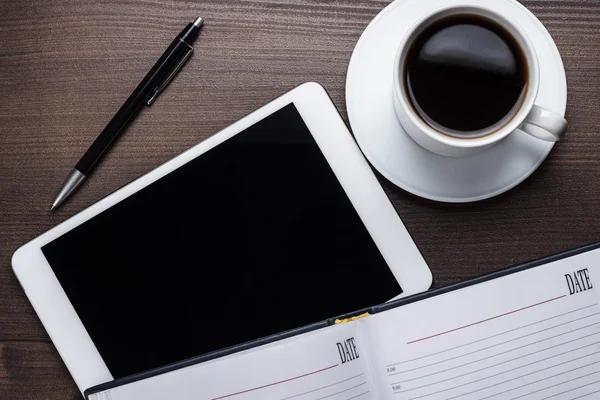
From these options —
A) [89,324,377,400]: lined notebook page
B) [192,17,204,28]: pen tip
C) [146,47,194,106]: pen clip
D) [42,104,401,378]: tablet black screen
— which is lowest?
[89,324,377,400]: lined notebook page

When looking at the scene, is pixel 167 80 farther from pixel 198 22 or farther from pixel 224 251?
pixel 224 251

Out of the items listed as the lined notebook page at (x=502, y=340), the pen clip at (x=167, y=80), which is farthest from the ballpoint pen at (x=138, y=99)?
the lined notebook page at (x=502, y=340)

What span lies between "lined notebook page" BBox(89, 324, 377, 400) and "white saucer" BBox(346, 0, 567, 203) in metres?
0.14

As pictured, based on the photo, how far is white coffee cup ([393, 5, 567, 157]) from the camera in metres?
0.46

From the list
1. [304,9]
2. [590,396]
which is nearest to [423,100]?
[304,9]

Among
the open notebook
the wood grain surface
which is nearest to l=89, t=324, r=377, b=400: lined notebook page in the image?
the open notebook

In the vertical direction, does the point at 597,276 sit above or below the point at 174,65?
below

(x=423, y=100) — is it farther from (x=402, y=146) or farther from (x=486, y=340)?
(x=486, y=340)

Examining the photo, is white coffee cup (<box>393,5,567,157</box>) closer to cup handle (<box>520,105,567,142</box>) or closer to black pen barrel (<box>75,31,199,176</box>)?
cup handle (<box>520,105,567,142</box>)

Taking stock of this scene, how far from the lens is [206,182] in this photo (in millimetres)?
562

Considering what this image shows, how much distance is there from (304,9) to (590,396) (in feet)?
1.34

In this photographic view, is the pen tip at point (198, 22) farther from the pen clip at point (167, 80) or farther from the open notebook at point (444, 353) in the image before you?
the open notebook at point (444, 353)

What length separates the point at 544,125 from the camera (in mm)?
464

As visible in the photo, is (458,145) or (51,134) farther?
(51,134)
